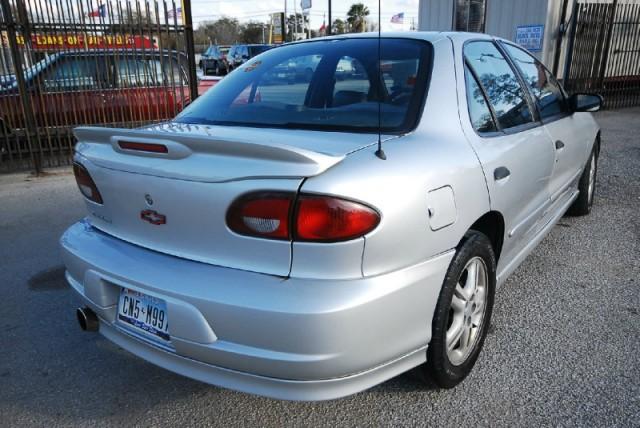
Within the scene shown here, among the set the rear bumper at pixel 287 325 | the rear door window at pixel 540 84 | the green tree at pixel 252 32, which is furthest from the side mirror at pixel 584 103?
the green tree at pixel 252 32

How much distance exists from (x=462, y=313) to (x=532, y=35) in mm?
11726

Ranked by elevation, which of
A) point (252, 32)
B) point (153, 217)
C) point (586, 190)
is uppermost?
point (252, 32)

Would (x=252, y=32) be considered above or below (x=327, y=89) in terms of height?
above

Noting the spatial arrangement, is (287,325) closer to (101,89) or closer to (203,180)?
(203,180)

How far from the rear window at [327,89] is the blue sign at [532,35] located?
35.7 ft

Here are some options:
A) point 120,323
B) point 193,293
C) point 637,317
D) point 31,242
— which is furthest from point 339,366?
point 31,242

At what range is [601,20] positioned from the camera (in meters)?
12.4

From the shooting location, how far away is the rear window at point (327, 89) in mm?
2232

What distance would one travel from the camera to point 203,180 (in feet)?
5.88

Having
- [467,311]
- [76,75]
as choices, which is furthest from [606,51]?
[467,311]

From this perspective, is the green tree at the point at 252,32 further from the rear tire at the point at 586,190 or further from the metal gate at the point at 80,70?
the rear tire at the point at 586,190

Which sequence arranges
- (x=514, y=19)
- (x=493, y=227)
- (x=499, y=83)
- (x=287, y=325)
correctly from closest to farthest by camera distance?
1. (x=287, y=325)
2. (x=493, y=227)
3. (x=499, y=83)
4. (x=514, y=19)

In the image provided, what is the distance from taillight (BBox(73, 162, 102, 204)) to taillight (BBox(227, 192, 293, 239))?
0.87 metres

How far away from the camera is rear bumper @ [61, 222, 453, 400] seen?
1.64m
